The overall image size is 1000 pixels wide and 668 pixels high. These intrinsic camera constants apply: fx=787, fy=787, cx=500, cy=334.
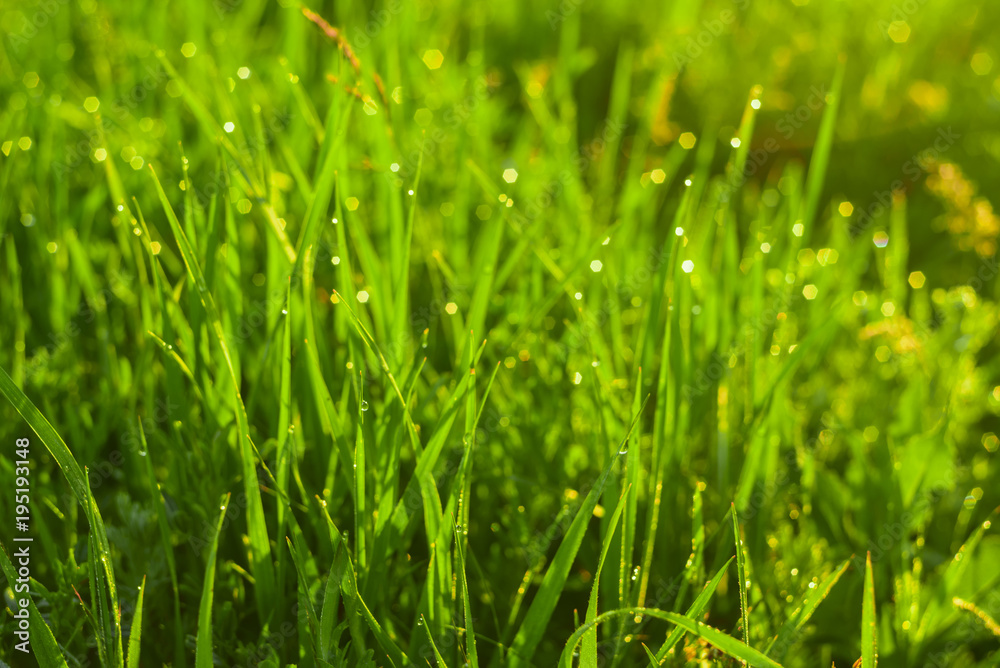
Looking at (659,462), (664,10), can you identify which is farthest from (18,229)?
(664,10)

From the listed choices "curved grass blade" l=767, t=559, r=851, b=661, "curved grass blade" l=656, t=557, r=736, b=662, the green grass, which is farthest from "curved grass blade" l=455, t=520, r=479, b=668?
"curved grass blade" l=767, t=559, r=851, b=661

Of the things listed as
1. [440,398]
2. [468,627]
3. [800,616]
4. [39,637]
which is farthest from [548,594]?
[39,637]

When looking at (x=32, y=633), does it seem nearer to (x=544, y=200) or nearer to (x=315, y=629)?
(x=315, y=629)

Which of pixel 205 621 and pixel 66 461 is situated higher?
pixel 66 461

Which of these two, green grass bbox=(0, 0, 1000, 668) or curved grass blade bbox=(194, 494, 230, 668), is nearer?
curved grass blade bbox=(194, 494, 230, 668)

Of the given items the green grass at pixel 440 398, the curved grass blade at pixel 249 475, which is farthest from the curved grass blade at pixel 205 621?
the curved grass blade at pixel 249 475

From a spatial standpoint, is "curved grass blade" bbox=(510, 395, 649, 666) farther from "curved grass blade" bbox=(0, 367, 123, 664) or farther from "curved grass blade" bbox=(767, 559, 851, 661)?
"curved grass blade" bbox=(0, 367, 123, 664)

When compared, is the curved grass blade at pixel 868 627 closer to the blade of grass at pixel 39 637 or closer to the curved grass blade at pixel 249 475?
the curved grass blade at pixel 249 475

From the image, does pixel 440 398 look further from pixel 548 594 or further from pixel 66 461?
pixel 66 461

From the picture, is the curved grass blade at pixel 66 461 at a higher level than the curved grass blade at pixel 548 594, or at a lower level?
higher
